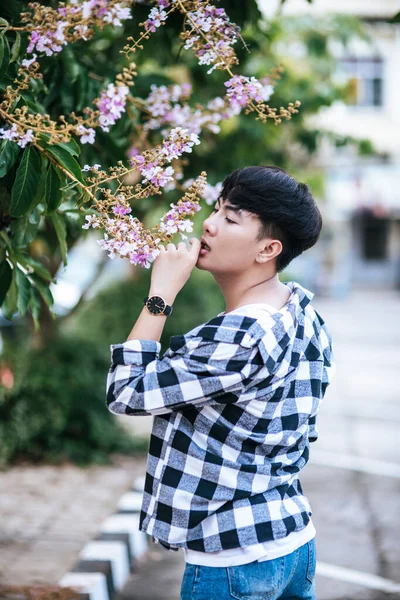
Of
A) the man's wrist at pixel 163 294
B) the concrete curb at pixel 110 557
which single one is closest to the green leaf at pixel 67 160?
the man's wrist at pixel 163 294

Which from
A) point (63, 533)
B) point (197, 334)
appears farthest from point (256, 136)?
point (197, 334)

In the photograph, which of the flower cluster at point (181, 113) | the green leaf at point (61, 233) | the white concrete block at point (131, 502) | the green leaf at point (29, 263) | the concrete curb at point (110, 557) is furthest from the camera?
the white concrete block at point (131, 502)

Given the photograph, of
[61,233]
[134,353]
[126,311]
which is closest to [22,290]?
[61,233]

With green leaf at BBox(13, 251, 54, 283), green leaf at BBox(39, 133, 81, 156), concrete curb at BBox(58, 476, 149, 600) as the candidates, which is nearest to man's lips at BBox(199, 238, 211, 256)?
green leaf at BBox(39, 133, 81, 156)

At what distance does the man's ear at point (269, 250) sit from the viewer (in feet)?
6.97

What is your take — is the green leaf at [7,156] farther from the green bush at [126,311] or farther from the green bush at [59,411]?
the green bush at [126,311]

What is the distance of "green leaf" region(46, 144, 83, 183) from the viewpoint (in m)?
2.19

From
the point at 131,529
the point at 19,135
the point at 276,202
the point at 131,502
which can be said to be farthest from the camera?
the point at 131,502

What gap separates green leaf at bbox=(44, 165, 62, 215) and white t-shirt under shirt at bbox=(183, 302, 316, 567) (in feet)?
2.08

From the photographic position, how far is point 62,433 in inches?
283

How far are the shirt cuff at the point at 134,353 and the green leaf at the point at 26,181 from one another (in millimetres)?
517

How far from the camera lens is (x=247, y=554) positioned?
205 centimetres

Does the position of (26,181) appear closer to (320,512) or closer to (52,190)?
(52,190)

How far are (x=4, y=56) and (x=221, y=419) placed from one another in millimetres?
1197
